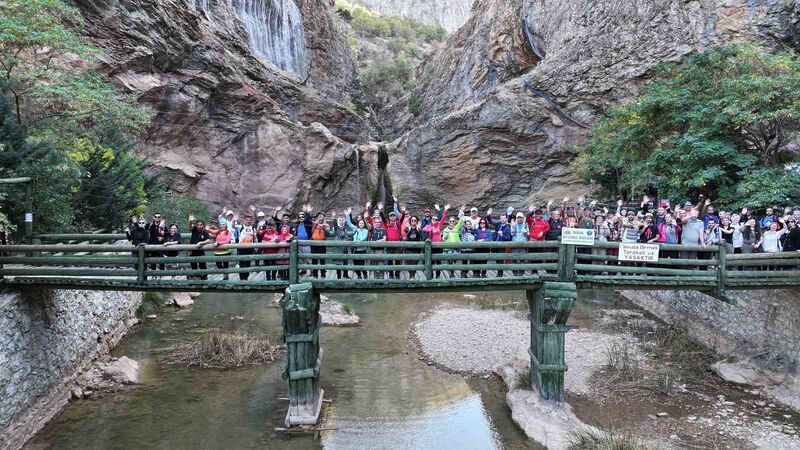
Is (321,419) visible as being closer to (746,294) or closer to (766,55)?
(746,294)

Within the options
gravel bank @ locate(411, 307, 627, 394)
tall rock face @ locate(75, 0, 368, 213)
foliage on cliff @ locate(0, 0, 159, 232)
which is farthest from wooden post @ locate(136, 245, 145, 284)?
tall rock face @ locate(75, 0, 368, 213)

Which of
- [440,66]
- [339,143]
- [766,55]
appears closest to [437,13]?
[440,66]

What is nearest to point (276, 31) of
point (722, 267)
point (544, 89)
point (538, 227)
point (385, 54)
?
point (544, 89)

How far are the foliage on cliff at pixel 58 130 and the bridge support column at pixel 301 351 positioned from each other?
7.00 meters

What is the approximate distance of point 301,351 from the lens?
9.79 metres

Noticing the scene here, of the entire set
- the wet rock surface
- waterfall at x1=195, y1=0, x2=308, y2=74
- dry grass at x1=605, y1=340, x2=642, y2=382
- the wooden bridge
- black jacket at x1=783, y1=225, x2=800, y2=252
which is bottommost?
dry grass at x1=605, y1=340, x2=642, y2=382

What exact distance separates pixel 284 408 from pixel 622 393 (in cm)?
745

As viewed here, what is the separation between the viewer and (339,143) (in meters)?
32.8

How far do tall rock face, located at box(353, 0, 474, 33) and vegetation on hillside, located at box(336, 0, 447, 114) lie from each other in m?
13.0

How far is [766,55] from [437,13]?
104866mm

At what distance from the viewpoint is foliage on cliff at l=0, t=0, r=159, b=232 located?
455 inches

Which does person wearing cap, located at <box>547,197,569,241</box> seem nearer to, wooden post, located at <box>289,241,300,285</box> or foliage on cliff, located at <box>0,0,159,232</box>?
wooden post, located at <box>289,241,300,285</box>

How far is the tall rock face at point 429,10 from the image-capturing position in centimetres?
11025

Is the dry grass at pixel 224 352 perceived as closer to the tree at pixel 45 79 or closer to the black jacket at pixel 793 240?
the tree at pixel 45 79
